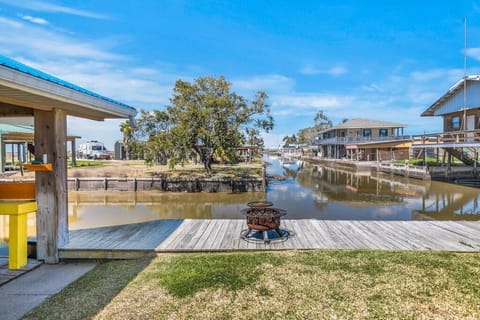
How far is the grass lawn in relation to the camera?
3297 millimetres

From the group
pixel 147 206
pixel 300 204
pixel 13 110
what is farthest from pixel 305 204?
pixel 13 110

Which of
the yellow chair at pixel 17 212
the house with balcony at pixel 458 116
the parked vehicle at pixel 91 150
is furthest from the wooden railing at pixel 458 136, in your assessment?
the parked vehicle at pixel 91 150

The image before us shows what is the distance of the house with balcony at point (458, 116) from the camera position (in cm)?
2061

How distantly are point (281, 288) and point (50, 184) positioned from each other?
14.5 feet

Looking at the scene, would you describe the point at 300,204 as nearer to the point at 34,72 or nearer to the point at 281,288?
the point at 281,288

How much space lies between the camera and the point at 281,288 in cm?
383

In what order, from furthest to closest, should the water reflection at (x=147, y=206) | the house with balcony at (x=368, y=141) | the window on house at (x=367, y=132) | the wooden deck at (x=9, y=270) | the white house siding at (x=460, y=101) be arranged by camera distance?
1. the window on house at (x=367, y=132)
2. the house with balcony at (x=368, y=141)
3. the white house siding at (x=460, y=101)
4. the water reflection at (x=147, y=206)
5. the wooden deck at (x=9, y=270)

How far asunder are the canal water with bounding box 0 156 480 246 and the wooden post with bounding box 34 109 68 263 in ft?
12.0

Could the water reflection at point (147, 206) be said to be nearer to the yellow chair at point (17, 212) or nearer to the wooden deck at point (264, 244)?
the wooden deck at point (264, 244)

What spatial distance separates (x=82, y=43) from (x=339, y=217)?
1244 centimetres

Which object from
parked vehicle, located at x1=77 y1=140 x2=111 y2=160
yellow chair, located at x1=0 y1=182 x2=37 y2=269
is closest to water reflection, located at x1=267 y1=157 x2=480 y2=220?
yellow chair, located at x1=0 y1=182 x2=37 y2=269

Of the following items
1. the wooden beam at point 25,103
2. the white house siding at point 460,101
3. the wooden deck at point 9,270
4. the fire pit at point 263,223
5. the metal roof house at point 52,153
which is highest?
the white house siding at point 460,101

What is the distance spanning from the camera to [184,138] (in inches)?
740

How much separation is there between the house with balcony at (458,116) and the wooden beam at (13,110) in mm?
22054
